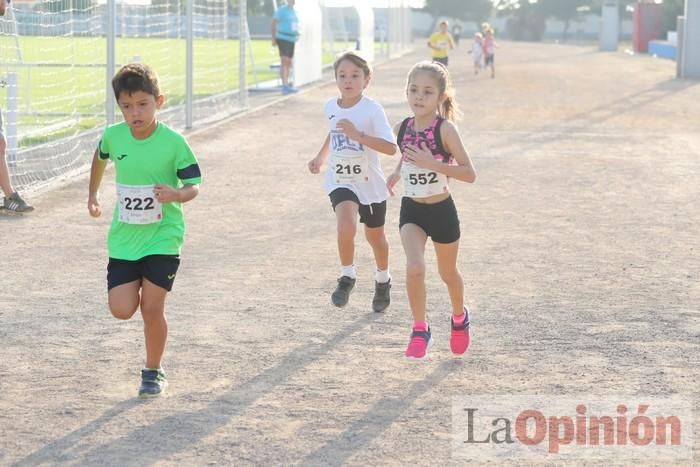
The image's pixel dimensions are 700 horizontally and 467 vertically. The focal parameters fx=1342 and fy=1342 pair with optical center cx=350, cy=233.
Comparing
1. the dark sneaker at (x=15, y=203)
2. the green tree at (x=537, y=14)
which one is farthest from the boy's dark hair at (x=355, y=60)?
the green tree at (x=537, y=14)

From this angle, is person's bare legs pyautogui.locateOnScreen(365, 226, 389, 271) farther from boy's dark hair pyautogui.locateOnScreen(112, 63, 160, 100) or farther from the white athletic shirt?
boy's dark hair pyautogui.locateOnScreen(112, 63, 160, 100)

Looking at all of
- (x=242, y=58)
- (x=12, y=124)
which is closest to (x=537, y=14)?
(x=242, y=58)

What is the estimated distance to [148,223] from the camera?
5.80 metres

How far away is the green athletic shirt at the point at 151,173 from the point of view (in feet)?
19.0

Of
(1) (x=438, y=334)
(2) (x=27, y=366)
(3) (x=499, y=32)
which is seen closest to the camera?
(2) (x=27, y=366)

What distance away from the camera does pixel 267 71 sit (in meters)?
37.9

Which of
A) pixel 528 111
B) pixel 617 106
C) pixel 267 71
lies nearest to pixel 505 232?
pixel 528 111

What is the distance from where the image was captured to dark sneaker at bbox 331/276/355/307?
762 centimetres

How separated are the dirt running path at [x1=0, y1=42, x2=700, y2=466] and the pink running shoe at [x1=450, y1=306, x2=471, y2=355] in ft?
0.28

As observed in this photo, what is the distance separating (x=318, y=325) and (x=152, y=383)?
1.61 metres

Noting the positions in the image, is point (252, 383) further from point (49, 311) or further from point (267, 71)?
point (267, 71)

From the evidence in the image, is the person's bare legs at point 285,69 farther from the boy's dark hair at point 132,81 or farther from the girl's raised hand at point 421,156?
the boy's dark hair at point 132,81

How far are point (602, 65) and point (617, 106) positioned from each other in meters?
23.3

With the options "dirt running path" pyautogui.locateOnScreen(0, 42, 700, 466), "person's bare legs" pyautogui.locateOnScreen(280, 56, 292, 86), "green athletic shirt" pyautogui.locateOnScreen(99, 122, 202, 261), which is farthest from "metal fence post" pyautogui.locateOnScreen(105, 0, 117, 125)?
"person's bare legs" pyautogui.locateOnScreen(280, 56, 292, 86)
